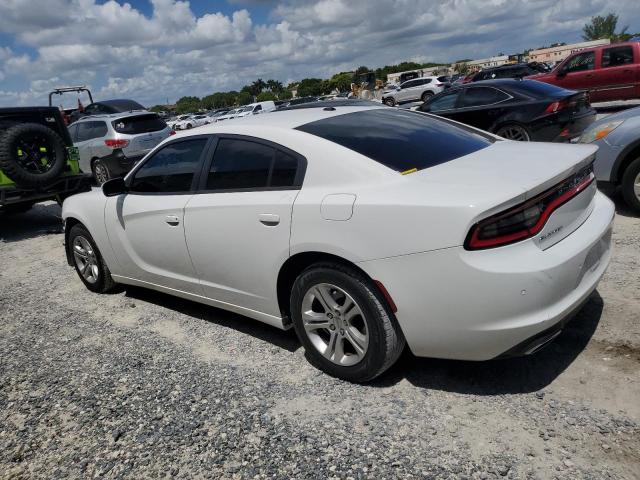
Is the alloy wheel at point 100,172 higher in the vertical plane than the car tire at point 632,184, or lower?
higher

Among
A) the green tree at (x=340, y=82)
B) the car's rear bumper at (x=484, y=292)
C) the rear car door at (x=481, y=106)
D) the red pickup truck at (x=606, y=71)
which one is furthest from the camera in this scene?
the green tree at (x=340, y=82)

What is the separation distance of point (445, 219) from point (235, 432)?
1556 mm

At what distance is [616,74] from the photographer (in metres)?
13.8

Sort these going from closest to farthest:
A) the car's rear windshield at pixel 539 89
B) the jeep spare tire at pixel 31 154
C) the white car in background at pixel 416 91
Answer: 1. the jeep spare tire at pixel 31 154
2. the car's rear windshield at pixel 539 89
3. the white car in background at pixel 416 91

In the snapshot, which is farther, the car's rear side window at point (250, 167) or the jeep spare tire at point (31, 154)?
the jeep spare tire at point (31, 154)

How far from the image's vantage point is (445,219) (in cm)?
233

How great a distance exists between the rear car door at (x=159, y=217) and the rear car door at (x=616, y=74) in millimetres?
13994

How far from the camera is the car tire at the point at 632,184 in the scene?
494 centimetres

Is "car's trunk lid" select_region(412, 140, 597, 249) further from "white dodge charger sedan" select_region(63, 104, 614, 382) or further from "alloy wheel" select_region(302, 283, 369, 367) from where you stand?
"alloy wheel" select_region(302, 283, 369, 367)

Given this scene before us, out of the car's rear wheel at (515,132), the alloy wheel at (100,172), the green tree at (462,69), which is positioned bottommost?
the car's rear wheel at (515,132)

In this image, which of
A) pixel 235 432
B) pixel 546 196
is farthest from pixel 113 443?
pixel 546 196

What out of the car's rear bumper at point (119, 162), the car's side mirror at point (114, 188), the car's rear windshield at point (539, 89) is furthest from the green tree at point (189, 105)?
the car's side mirror at point (114, 188)

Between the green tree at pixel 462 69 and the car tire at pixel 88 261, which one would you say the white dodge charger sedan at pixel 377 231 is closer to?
the car tire at pixel 88 261

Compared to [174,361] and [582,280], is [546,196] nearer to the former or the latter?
[582,280]
